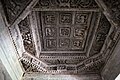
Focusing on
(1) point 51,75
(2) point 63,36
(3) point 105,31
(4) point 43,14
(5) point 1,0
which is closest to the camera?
(5) point 1,0

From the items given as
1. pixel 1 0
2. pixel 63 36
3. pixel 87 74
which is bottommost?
pixel 87 74

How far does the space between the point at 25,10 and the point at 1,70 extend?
119 centimetres

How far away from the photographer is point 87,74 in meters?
5.09

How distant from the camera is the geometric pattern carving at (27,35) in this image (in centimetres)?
385

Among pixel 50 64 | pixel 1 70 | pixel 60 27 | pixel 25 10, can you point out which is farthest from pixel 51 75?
pixel 25 10

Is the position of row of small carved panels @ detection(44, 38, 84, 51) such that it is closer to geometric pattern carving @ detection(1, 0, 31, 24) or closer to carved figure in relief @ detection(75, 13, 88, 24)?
carved figure in relief @ detection(75, 13, 88, 24)

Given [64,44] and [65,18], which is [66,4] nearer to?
[65,18]

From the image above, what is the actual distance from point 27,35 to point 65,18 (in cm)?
95

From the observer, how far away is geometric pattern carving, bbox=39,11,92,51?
3803 mm

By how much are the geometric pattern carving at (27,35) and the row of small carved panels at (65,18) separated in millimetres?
382

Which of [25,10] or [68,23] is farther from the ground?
[25,10]

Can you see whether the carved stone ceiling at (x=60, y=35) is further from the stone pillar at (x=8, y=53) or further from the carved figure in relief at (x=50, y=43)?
the stone pillar at (x=8, y=53)

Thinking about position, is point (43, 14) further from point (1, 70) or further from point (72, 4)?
point (1, 70)

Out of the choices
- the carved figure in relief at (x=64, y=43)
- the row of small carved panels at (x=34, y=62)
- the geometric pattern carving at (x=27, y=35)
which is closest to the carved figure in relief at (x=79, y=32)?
the carved figure in relief at (x=64, y=43)
